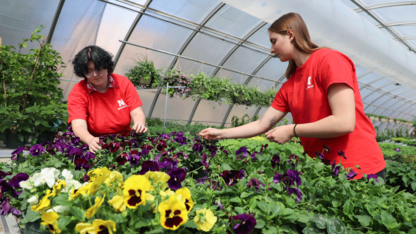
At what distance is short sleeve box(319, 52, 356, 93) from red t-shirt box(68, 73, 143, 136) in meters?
1.48

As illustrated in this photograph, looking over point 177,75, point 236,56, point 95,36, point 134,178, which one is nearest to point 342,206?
point 134,178

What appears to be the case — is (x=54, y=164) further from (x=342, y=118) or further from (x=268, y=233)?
(x=342, y=118)

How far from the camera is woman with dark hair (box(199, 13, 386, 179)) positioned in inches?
43.4

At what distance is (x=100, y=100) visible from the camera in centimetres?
199

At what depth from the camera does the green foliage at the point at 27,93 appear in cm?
354

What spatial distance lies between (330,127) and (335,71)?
0.83 ft

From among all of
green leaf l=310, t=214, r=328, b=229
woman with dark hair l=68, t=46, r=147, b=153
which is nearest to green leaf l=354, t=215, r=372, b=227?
green leaf l=310, t=214, r=328, b=229

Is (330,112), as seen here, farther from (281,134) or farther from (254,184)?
(254,184)

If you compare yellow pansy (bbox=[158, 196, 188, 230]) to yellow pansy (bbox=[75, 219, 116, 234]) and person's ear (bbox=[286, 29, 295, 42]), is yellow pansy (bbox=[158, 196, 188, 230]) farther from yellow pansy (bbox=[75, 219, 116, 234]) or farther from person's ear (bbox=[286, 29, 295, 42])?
person's ear (bbox=[286, 29, 295, 42])

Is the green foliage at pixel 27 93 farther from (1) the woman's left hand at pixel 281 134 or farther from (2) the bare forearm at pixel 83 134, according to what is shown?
(1) the woman's left hand at pixel 281 134

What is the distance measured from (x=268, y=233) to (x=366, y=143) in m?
0.86

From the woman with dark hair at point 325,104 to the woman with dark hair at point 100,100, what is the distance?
1.08 m

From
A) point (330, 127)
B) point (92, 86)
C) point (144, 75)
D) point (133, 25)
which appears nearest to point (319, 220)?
point (330, 127)

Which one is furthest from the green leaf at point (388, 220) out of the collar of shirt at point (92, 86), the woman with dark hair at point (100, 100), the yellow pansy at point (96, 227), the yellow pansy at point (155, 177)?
the collar of shirt at point (92, 86)
